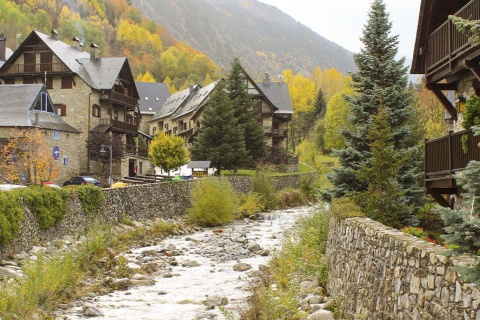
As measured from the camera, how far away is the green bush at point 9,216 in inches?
728

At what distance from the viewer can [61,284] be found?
16.0 m

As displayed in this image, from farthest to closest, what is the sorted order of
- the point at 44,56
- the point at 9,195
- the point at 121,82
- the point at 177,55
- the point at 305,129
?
the point at 177,55 < the point at 305,129 < the point at 121,82 < the point at 44,56 < the point at 9,195

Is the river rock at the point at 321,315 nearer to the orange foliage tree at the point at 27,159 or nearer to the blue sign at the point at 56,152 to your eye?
the orange foliage tree at the point at 27,159

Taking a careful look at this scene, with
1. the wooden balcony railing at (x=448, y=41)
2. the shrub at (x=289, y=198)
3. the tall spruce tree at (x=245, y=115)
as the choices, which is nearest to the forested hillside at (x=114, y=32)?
the tall spruce tree at (x=245, y=115)

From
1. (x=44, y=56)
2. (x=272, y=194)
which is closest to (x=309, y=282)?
(x=272, y=194)

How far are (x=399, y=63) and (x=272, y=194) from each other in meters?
25.6

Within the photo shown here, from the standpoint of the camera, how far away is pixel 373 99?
20.9 m

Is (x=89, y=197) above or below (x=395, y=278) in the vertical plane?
above

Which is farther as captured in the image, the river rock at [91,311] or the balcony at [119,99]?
the balcony at [119,99]

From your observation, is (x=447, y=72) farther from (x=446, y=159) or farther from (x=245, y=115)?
(x=245, y=115)

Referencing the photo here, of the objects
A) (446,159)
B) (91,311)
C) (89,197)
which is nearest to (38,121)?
(89,197)

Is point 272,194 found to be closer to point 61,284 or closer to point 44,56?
point 44,56

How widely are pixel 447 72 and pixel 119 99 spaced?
1782 inches

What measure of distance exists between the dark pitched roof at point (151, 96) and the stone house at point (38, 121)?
4164 cm
